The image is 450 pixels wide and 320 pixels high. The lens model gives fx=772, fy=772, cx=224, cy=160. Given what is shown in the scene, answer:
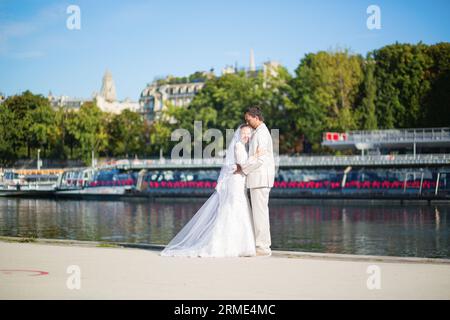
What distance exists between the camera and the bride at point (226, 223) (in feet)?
38.0

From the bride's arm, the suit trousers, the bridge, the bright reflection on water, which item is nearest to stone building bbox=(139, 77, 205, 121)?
the bridge

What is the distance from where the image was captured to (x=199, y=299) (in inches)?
305

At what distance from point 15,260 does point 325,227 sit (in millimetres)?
23984

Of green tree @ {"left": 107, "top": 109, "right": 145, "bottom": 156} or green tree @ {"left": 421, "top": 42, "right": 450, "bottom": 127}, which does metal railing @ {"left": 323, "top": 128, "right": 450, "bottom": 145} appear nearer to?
green tree @ {"left": 421, "top": 42, "right": 450, "bottom": 127}

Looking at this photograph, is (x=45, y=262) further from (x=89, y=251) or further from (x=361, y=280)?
(x=361, y=280)

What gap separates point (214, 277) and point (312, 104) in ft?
210

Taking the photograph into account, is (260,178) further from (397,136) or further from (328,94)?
(328,94)

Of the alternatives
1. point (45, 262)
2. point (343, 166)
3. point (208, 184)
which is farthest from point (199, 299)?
point (208, 184)

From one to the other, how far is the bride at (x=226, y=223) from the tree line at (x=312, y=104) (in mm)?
58839

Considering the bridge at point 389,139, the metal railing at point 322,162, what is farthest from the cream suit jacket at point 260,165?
the bridge at point 389,139

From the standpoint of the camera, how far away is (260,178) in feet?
38.9

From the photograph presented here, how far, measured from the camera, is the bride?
11.6 m

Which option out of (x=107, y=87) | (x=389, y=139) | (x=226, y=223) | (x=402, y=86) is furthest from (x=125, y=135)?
(x=107, y=87)
